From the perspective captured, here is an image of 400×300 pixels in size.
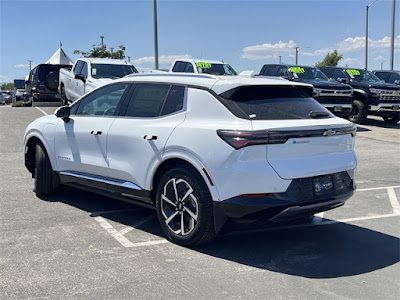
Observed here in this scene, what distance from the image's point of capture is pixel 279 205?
4129 mm

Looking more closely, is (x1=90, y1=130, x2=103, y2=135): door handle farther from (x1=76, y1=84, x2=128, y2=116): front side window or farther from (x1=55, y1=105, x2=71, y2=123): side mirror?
(x1=55, y1=105, x2=71, y2=123): side mirror

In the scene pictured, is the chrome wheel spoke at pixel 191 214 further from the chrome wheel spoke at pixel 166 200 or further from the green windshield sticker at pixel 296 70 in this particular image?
the green windshield sticker at pixel 296 70

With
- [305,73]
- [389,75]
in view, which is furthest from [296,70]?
[389,75]

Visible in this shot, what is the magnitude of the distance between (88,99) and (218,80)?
82.6 inches

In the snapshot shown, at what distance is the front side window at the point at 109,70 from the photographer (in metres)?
13.9

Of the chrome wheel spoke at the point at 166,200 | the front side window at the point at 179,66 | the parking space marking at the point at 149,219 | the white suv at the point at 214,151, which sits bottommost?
the parking space marking at the point at 149,219

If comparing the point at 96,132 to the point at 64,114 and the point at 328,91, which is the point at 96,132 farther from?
the point at 328,91

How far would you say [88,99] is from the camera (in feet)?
19.6

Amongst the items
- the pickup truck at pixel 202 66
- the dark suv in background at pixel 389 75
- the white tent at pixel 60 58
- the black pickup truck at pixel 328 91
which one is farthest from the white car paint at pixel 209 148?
the white tent at pixel 60 58

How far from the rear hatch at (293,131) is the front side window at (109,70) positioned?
9.99 m

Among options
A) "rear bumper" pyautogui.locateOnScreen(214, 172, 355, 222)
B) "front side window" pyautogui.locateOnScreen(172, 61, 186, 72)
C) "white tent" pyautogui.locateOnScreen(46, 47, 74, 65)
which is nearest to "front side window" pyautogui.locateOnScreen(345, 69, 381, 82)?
"front side window" pyautogui.locateOnScreen(172, 61, 186, 72)

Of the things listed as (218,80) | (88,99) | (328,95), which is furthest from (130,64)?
(218,80)

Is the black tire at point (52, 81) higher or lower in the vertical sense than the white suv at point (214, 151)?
higher

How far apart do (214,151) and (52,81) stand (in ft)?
57.2
